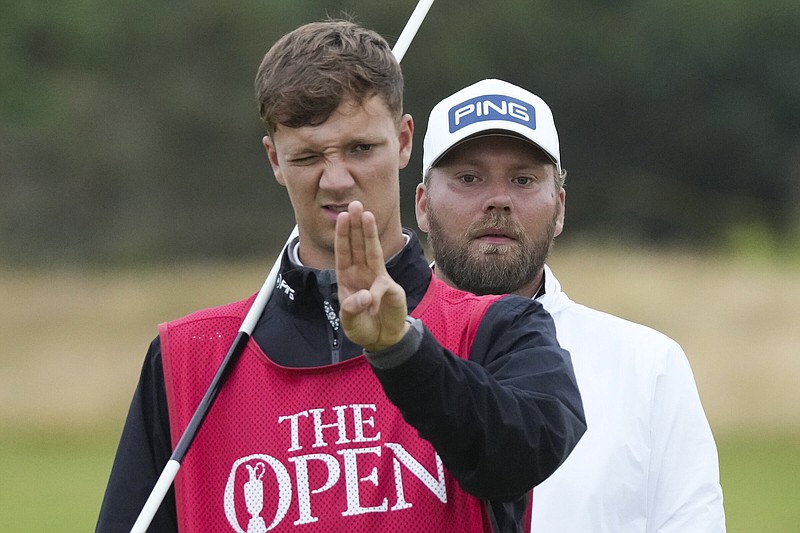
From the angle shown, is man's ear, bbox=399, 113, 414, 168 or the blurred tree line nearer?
man's ear, bbox=399, 113, 414, 168

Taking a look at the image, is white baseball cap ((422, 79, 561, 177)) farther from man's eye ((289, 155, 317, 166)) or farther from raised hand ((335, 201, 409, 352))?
raised hand ((335, 201, 409, 352))

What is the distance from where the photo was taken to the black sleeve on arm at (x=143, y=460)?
2.79 m

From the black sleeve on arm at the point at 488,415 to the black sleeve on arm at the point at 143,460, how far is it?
606 millimetres

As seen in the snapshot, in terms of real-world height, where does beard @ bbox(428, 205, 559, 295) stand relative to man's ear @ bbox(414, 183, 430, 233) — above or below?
below

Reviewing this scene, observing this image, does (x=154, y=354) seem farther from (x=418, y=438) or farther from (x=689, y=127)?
(x=689, y=127)

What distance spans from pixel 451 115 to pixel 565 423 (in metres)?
1.75

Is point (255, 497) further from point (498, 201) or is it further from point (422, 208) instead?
point (422, 208)

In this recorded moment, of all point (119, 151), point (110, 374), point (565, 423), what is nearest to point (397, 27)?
point (119, 151)

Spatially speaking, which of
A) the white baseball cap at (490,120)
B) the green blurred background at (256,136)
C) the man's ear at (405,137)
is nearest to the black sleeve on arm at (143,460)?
the man's ear at (405,137)

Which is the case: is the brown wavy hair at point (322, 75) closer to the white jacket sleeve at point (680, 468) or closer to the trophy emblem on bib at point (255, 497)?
the trophy emblem on bib at point (255, 497)

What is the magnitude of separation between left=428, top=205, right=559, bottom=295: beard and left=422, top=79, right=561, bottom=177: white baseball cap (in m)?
0.21

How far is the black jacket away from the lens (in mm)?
2338

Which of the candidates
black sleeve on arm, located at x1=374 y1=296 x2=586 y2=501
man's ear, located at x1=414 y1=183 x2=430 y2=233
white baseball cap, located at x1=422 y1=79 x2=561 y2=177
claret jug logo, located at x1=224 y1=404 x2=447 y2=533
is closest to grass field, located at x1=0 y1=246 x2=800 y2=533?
man's ear, located at x1=414 y1=183 x2=430 y2=233

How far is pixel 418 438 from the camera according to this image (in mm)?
Result: 2592
